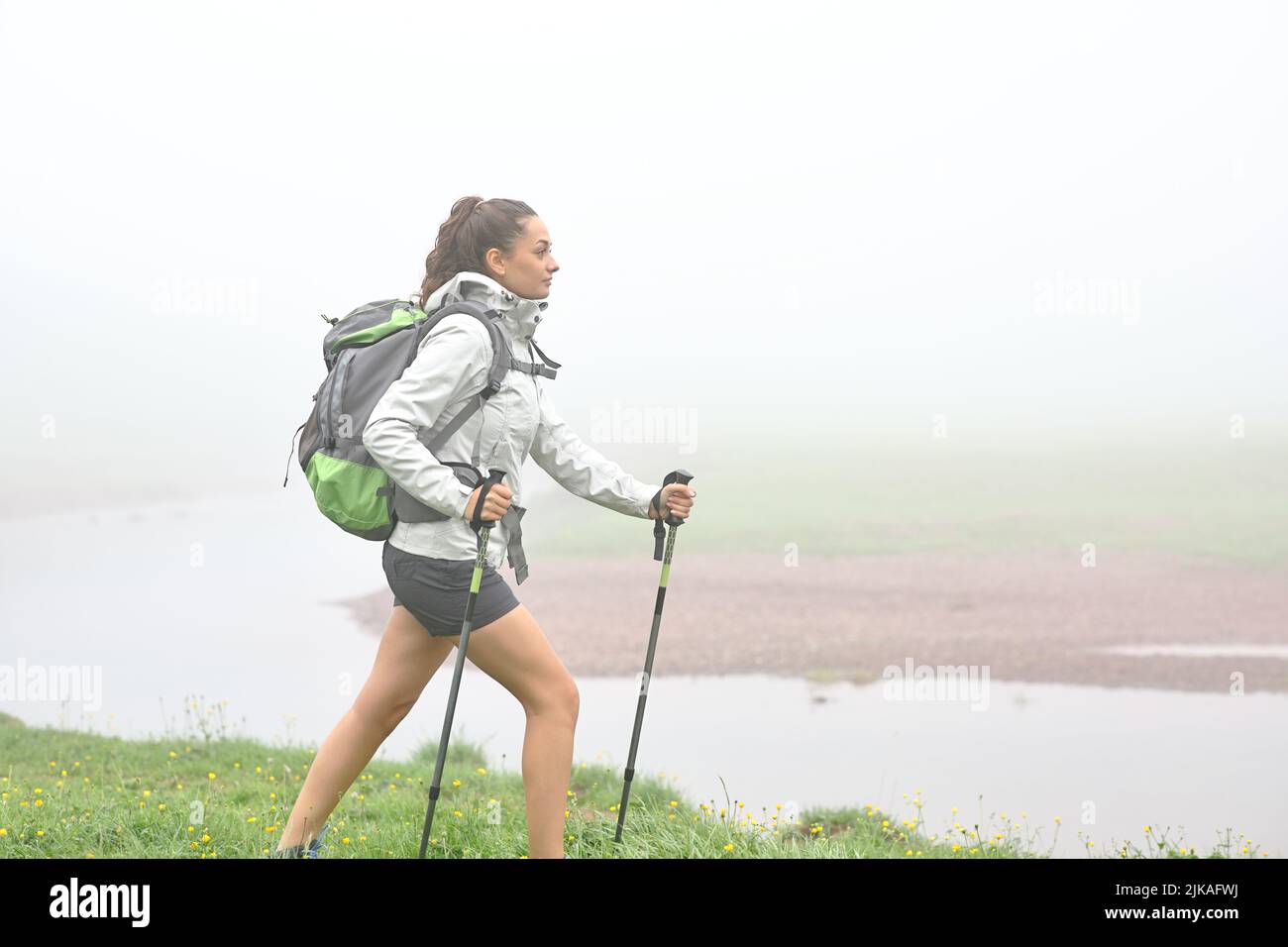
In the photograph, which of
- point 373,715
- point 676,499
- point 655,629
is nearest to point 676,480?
point 676,499

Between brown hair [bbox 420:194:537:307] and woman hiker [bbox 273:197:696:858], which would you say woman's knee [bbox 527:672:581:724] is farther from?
brown hair [bbox 420:194:537:307]

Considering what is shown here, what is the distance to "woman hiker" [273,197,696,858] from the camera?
411 centimetres

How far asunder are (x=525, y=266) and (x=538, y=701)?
169 cm

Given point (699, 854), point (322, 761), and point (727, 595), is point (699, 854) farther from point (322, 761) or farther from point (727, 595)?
point (727, 595)

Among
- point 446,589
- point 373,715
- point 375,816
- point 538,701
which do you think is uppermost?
point 446,589

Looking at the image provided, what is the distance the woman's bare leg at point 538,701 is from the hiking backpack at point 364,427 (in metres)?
0.52

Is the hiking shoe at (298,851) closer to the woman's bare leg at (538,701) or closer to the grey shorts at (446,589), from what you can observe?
the woman's bare leg at (538,701)

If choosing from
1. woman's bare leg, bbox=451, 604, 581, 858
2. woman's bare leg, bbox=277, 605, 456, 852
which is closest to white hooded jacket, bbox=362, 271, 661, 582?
woman's bare leg, bbox=451, 604, 581, 858

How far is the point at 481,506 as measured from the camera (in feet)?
13.3

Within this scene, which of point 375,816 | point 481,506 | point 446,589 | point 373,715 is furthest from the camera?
point 375,816

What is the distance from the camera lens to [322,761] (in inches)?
185

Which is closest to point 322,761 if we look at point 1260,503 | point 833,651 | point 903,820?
point 903,820

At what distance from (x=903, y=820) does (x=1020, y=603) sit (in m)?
17.3

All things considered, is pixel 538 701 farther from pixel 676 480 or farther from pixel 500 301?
pixel 500 301
